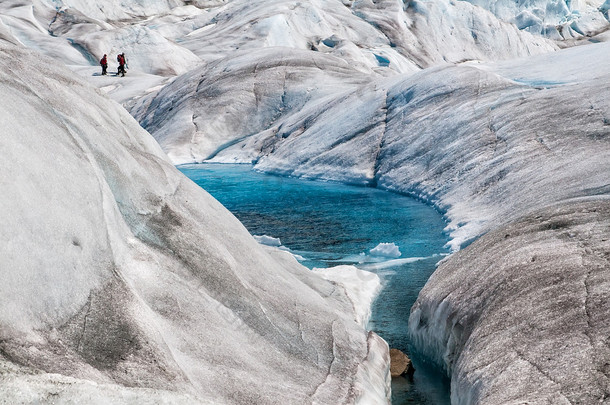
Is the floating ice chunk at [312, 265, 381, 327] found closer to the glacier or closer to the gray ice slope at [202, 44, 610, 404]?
the glacier

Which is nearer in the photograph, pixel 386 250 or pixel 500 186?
pixel 386 250

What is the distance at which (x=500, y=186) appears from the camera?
17.5m

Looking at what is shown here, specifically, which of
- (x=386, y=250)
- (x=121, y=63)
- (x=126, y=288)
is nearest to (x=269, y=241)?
(x=386, y=250)

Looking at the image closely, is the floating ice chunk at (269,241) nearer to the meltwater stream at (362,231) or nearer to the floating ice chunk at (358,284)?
the meltwater stream at (362,231)

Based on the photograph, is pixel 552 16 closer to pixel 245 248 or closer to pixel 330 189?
pixel 330 189

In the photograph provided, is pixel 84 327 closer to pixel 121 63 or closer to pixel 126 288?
pixel 126 288

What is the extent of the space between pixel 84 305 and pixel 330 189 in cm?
1894

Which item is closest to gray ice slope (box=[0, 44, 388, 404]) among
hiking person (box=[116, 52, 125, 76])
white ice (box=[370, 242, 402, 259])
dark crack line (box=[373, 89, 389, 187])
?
white ice (box=[370, 242, 402, 259])

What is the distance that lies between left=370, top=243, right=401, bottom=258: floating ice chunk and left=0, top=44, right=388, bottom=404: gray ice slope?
19.1ft

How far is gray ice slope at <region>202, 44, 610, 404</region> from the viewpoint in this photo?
7.23 metres

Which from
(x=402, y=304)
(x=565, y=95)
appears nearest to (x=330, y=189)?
(x=565, y=95)

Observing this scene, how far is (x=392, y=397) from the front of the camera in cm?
902

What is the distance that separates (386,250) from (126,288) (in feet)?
32.3

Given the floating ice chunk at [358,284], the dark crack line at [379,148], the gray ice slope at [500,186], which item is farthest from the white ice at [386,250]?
the dark crack line at [379,148]
